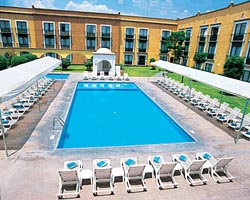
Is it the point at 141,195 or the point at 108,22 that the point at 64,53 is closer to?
the point at 108,22

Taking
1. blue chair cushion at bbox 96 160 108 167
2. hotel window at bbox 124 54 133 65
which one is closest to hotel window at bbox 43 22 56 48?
hotel window at bbox 124 54 133 65

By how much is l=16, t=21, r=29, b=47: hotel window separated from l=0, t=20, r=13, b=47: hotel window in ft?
4.81

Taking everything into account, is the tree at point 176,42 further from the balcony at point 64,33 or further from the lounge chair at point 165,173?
the lounge chair at point 165,173

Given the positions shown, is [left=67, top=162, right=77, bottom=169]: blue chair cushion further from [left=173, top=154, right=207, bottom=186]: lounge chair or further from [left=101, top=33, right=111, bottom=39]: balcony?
[left=101, top=33, right=111, bottom=39]: balcony

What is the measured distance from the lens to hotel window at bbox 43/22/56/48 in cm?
3503

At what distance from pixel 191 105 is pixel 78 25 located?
29.1 metres

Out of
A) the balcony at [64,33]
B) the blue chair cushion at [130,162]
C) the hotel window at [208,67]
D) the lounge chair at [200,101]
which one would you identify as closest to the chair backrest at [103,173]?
the blue chair cushion at [130,162]

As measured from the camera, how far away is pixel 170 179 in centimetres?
676

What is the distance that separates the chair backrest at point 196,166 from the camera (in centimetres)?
646

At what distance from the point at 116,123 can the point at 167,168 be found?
6.16 metres

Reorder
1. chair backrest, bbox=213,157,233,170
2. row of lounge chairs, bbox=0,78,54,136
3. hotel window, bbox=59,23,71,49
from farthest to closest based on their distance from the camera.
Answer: hotel window, bbox=59,23,71,49 → row of lounge chairs, bbox=0,78,54,136 → chair backrest, bbox=213,157,233,170

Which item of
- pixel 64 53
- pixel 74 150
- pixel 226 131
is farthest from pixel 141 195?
pixel 64 53

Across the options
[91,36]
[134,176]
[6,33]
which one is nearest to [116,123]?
[134,176]

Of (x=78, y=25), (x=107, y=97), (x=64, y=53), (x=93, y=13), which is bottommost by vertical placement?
(x=107, y=97)
